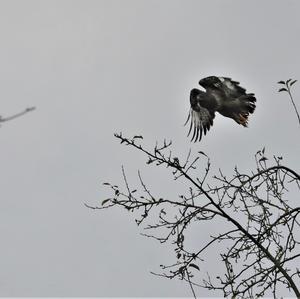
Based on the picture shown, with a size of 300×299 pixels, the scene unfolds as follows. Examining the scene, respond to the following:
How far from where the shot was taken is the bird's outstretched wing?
540 inches

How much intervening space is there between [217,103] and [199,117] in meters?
0.62

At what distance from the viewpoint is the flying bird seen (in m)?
13.7

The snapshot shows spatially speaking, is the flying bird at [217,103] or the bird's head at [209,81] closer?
the flying bird at [217,103]

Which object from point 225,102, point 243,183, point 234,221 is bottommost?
point 234,221

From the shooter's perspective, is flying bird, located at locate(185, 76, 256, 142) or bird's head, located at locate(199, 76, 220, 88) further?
bird's head, located at locate(199, 76, 220, 88)

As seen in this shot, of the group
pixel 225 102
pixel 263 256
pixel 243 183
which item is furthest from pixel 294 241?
pixel 225 102

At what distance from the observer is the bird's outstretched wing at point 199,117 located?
13.7 metres

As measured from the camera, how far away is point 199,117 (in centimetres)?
1420

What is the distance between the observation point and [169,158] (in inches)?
291

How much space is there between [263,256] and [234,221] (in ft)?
2.28

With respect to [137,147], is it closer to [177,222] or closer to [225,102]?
[177,222]

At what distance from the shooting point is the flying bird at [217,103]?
Result: 45.0 feet

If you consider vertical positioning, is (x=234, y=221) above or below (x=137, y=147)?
below

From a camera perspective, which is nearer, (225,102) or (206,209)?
(206,209)
